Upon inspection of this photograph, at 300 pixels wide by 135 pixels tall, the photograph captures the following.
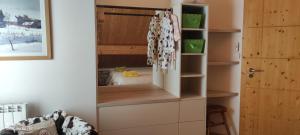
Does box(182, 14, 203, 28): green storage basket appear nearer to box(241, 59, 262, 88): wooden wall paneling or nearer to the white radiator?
box(241, 59, 262, 88): wooden wall paneling

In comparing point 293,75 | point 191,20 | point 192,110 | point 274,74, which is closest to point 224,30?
point 191,20

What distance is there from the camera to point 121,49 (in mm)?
3107

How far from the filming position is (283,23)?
111 inches

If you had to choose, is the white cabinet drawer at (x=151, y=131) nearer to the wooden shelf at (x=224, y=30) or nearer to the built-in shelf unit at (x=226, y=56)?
the built-in shelf unit at (x=226, y=56)

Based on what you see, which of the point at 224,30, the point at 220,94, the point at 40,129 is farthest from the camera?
the point at 220,94

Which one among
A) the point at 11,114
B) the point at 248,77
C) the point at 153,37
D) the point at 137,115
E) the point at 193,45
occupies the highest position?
the point at 153,37

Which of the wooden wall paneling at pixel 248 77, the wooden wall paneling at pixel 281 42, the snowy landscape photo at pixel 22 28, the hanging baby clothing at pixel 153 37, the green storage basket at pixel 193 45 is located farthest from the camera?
the hanging baby clothing at pixel 153 37

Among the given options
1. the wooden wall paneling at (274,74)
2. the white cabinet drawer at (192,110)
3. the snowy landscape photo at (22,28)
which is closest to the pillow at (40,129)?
the snowy landscape photo at (22,28)

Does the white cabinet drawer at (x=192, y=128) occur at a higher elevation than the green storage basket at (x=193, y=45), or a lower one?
lower

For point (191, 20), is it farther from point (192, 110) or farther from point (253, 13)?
point (192, 110)

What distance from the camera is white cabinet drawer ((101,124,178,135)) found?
2704 mm

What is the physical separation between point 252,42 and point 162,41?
41.1 inches

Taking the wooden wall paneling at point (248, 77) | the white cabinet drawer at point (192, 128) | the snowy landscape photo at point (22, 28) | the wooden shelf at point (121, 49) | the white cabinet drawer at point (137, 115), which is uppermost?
the snowy landscape photo at point (22, 28)

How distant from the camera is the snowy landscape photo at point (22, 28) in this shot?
225cm
